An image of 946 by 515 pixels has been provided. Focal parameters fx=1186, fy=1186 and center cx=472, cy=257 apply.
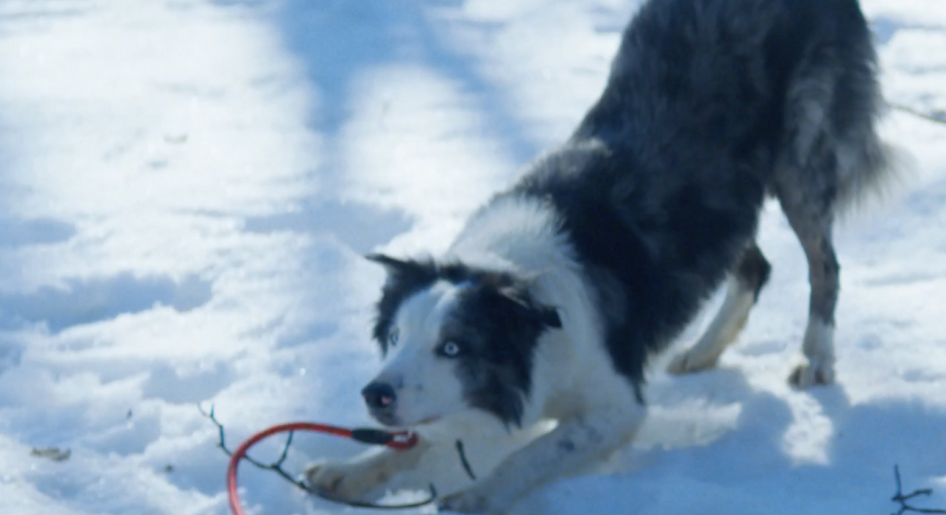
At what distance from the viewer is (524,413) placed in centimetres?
362

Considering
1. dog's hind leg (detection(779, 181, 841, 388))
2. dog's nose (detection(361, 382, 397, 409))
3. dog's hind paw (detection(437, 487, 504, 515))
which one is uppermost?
dog's nose (detection(361, 382, 397, 409))

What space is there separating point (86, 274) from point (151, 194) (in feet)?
3.04

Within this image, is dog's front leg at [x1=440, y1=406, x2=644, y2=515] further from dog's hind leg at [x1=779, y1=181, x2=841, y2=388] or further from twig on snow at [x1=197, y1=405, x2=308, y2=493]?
dog's hind leg at [x1=779, y1=181, x2=841, y2=388]

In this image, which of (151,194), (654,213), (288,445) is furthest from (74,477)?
(151,194)

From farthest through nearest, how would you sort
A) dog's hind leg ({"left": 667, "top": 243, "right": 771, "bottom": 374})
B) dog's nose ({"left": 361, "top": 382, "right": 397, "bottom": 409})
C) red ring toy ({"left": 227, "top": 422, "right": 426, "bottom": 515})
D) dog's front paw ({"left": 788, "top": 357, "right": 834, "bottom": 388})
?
Result: dog's hind leg ({"left": 667, "top": 243, "right": 771, "bottom": 374})
dog's front paw ({"left": 788, "top": 357, "right": 834, "bottom": 388})
red ring toy ({"left": 227, "top": 422, "right": 426, "bottom": 515})
dog's nose ({"left": 361, "top": 382, "right": 397, "bottom": 409})

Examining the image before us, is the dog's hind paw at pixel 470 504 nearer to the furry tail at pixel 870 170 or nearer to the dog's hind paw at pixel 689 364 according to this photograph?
the dog's hind paw at pixel 689 364

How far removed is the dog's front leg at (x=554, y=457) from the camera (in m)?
3.42

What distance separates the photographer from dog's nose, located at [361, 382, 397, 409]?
3.19m

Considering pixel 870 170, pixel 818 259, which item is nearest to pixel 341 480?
pixel 818 259

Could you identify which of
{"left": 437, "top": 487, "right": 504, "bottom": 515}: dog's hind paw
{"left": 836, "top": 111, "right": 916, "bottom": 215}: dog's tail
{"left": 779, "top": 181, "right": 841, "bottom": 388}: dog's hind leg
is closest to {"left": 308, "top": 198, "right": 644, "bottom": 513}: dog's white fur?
{"left": 437, "top": 487, "right": 504, "bottom": 515}: dog's hind paw

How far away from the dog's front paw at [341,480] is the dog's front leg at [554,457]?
32cm

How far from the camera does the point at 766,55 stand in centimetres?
444

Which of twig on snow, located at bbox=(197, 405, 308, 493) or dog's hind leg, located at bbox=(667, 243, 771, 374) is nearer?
twig on snow, located at bbox=(197, 405, 308, 493)

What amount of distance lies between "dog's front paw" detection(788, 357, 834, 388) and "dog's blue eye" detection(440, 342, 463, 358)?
150 centimetres
